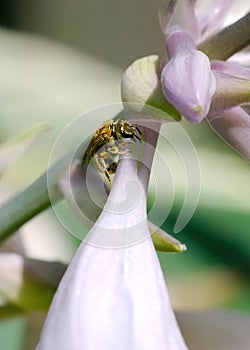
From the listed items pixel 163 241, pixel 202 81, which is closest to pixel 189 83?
pixel 202 81

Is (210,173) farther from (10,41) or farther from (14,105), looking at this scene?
(10,41)

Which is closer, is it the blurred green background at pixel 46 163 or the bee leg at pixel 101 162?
the bee leg at pixel 101 162

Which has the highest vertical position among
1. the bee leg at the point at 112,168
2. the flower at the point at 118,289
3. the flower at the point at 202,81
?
the flower at the point at 202,81

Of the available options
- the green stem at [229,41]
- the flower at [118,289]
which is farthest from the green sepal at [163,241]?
the green stem at [229,41]

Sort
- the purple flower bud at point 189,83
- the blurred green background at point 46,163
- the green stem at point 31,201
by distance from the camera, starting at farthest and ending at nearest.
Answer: the blurred green background at point 46,163, the green stem at point 31,201, the purple flower bud at point 189,83

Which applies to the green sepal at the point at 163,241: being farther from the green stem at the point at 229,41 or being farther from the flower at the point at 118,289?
the green stem at the point at 229,41

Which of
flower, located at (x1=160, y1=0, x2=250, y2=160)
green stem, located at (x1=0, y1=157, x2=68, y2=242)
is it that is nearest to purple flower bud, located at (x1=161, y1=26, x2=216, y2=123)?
flower, located at (x1=160, y1=0, x2=250, y2=160)

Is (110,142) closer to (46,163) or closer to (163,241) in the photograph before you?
(163,241)
